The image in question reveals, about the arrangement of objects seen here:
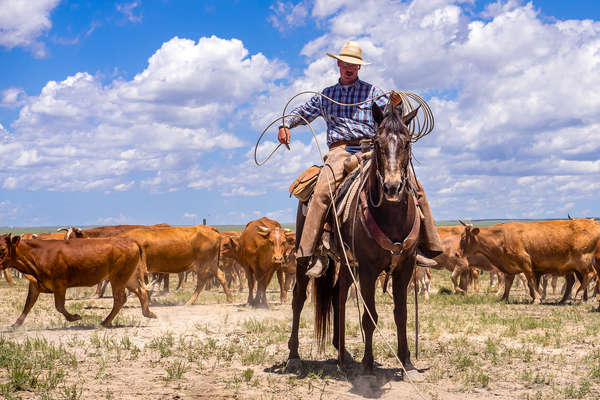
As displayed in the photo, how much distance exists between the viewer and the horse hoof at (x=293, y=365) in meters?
7.36

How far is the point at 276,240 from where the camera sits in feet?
50.3

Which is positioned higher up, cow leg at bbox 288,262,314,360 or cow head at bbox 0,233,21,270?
cow head at bbox 0,233,21,270

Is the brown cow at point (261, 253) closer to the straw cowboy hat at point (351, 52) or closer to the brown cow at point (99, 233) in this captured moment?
the brown cow at point (99, 233)

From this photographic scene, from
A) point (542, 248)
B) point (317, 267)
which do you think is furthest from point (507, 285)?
point (317, 267)

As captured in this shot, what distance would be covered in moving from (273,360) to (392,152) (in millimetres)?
3604

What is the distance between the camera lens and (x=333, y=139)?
25.8 ft

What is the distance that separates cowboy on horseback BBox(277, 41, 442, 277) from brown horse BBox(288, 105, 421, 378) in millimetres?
375

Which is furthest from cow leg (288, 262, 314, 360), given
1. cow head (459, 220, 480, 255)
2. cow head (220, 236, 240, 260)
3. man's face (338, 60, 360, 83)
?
cow head (220, 236, 240, 260)

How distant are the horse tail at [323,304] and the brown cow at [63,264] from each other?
451 centimetres

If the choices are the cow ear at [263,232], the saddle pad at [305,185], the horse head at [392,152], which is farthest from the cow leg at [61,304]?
the horse head at [392,152]

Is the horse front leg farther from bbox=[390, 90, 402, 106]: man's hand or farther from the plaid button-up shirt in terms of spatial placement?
bbox=[390, 90, 402, 106]: man's hand

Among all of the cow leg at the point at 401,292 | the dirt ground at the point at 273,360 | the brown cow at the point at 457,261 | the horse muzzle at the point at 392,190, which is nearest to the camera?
the horse muzzle at the point at 392,190

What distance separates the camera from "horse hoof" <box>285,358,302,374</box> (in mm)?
7355

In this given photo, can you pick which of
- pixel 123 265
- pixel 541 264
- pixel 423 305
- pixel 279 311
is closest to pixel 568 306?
pixel 541 264
